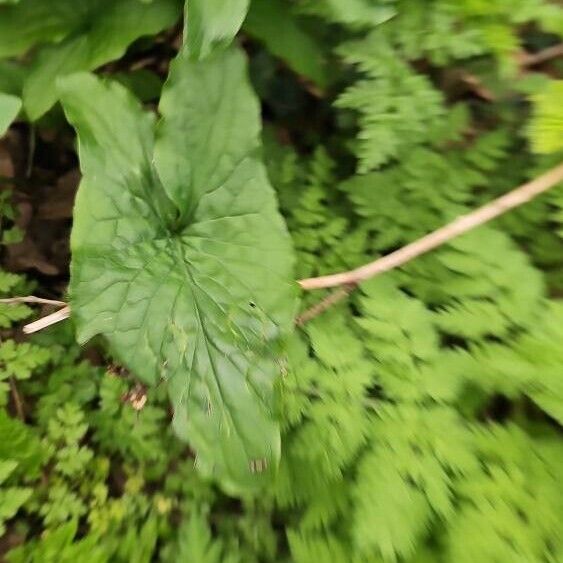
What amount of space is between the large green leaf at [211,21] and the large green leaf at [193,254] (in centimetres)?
3

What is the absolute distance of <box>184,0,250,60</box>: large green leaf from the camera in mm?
926

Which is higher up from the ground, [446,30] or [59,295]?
[446,30]

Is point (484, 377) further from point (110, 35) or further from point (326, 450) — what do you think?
point (110, 35)

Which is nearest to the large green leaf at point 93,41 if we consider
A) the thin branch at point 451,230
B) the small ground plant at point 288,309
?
the small ground plant at point 288,309

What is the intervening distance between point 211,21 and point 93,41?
0.25 metres

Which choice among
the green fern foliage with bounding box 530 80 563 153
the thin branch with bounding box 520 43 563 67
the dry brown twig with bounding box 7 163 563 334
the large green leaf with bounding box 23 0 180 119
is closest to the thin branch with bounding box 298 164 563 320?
the dry brown twig with bounding box 7 163 563 334

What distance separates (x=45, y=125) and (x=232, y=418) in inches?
26.7

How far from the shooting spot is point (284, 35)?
1155 millimetres

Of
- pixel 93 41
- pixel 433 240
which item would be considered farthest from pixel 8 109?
pixel 433 240

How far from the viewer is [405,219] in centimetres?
113

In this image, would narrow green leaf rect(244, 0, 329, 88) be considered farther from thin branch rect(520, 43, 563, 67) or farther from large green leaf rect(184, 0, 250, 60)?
thin branch rect(520, 43, 563, 67)

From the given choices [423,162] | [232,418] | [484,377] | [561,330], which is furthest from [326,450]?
[423,162]

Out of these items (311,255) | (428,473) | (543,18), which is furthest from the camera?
(311,255)

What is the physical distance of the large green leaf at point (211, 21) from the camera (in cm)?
93
